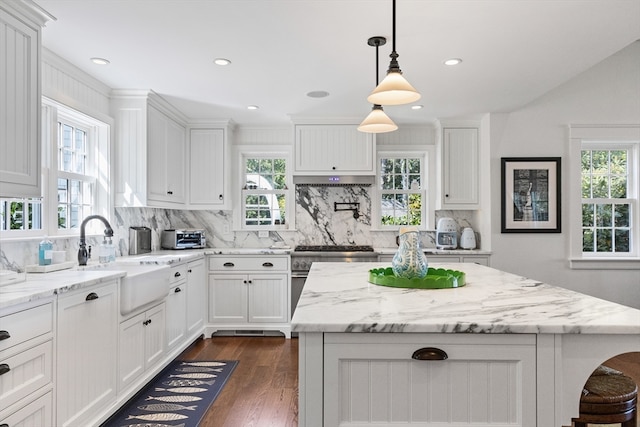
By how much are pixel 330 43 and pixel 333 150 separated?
199 cm

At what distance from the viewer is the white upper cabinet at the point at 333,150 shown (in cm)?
460

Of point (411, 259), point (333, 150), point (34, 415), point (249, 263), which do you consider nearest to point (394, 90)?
point (411, 259)

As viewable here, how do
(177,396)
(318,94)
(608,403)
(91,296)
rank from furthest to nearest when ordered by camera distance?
(318,94) → (177,396) → (91,296) → (608,403)

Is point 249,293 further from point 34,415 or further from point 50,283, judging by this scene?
point 34,415

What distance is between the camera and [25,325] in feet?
5.86

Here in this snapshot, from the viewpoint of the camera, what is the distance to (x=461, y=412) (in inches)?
51.8

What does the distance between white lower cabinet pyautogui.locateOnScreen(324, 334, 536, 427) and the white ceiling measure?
1721 millimetres

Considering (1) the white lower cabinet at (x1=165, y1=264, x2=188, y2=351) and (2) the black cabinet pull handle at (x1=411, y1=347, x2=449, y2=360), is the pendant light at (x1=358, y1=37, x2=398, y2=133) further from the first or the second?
(1) the white lower cabinet at (x1=165, y1=264, x2=188, y2=351)

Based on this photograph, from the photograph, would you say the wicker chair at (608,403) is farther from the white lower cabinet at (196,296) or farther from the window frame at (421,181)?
the window frame at (421,181)

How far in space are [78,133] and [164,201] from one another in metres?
1.00

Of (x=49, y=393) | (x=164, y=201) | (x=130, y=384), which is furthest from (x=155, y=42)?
(x=130, y=384)

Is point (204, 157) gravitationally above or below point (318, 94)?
below

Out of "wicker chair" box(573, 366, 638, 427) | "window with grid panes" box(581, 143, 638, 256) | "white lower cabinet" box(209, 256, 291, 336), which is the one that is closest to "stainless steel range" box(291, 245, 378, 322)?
"white lower cabinet" box(209, 256, 291, 336)

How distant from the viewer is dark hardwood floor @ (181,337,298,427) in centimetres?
261
